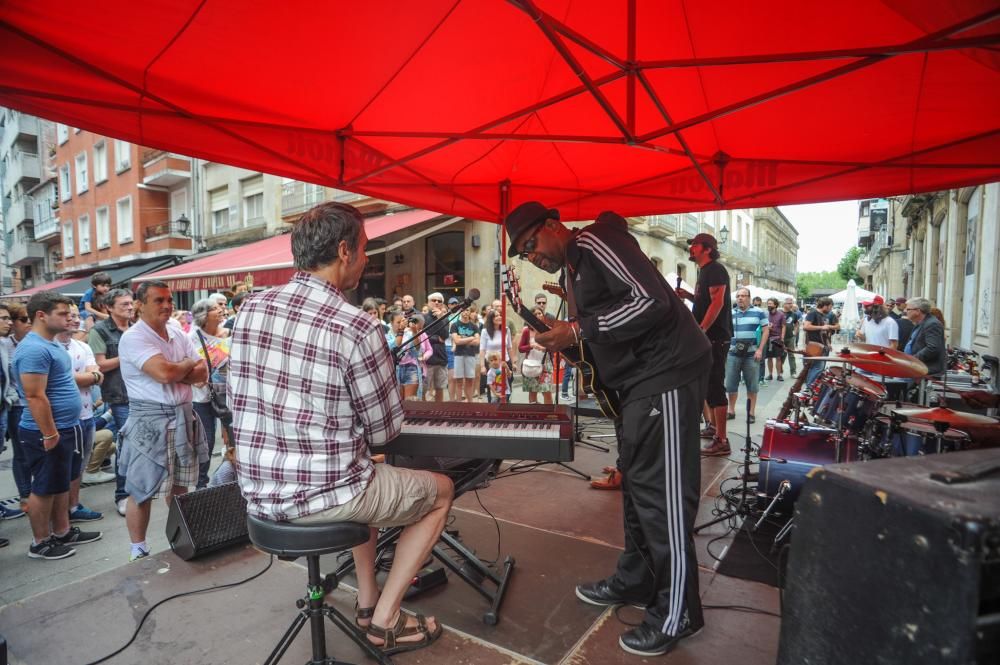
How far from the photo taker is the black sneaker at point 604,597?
255 centimetres

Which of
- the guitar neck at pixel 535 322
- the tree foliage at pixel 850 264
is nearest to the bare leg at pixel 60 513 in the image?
the guitar neck at pixel 535 322

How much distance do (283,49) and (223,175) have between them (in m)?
19.1

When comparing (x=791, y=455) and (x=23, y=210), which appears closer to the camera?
(x=791, y=455)

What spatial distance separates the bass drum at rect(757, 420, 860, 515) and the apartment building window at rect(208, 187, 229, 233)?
20211 mm

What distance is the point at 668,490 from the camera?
2.20 m

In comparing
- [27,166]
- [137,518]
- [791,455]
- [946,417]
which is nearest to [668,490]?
[791,455]

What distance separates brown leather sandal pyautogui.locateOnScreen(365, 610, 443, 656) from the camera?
2.16m

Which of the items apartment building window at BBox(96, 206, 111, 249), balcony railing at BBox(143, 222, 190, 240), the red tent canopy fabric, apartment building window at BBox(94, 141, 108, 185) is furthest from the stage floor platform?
apartment building window at BBox(94, 141, 108, 185)

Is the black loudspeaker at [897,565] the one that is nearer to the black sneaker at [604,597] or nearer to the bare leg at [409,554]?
the bare leg at [409,554]

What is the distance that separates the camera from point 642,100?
3518 millimetres

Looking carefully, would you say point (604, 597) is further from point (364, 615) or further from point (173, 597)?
point (173, 597)

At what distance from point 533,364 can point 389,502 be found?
5.88 meters

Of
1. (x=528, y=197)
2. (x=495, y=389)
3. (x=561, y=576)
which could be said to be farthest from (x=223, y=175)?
(x=561, y=576)

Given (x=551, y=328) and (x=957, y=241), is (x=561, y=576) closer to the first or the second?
(x=551, y=328)
